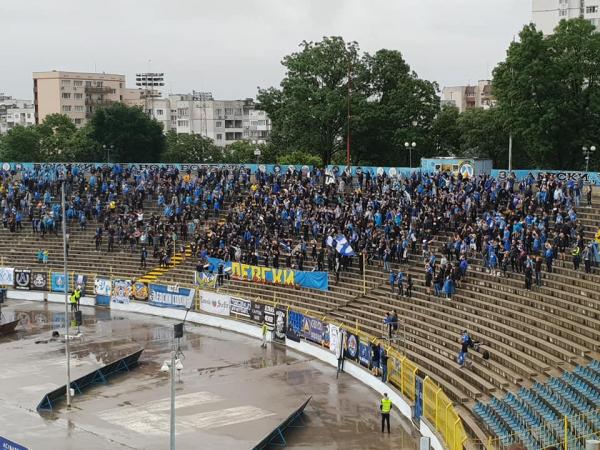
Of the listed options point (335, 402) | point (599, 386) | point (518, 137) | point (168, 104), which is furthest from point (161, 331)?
point (168, 104)

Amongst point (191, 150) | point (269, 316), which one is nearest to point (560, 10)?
point (191, 150)

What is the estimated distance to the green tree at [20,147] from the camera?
417ft

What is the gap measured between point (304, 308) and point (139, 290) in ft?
44.6

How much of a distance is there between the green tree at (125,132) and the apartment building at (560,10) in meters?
57.5

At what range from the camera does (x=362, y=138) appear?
82625 mm

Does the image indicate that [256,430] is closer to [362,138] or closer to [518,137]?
[518,137]

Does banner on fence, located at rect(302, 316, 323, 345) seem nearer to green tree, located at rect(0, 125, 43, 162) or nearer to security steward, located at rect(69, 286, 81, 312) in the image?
security steward, located at rect(69, 286, 81, 312)

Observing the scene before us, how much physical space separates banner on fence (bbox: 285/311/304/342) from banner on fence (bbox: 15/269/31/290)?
24656 mm

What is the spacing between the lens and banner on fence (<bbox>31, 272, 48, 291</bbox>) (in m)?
61.3

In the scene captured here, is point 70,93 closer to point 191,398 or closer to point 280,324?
point 280,324

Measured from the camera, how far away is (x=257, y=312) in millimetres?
48438

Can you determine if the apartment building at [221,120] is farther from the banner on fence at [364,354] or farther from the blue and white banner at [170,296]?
the banner on fence at [364,354]

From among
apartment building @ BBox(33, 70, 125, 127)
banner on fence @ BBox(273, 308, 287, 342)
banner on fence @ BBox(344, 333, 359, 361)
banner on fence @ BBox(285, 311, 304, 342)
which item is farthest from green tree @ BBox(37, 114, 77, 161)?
banner on fence @ BBox(344, 333, 359, 361)

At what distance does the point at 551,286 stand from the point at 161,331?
2249 cm
